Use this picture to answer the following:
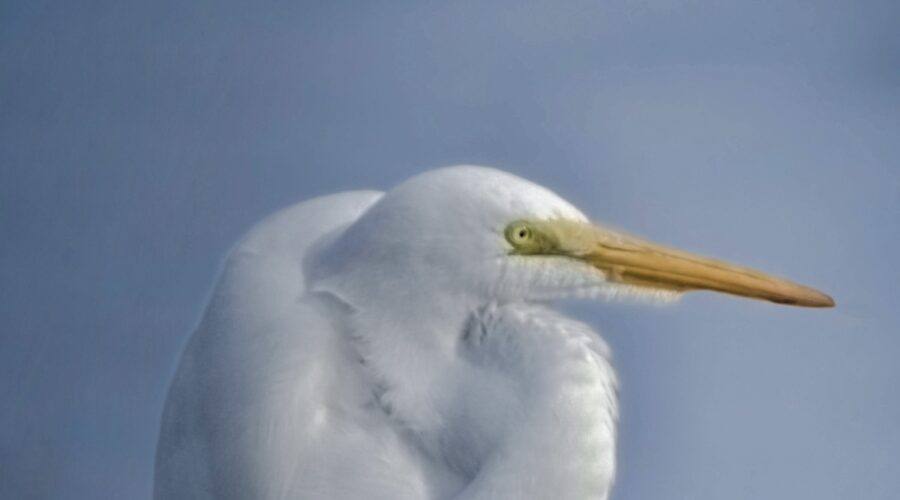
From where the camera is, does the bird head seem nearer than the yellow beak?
Yes

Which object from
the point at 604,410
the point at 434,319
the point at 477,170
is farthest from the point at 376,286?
the point at 604,410

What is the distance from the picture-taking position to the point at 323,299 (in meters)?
2.24

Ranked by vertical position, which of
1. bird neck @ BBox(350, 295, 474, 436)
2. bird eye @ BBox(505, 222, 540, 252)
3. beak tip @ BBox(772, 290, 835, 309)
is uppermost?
bird eye @ BBox(505, 222, 540, 252)

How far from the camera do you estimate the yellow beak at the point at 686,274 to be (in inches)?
86.4

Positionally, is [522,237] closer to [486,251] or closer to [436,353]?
[486,251]

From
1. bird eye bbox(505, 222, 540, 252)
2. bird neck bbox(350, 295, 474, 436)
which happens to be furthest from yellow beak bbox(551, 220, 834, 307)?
bird neck bbox(350, 295, 474, 436)

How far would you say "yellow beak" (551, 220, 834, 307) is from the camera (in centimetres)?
219

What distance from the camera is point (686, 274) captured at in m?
2.24

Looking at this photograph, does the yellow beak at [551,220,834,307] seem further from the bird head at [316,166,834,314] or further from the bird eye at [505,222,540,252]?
the bird eye at [505,222,540,252]

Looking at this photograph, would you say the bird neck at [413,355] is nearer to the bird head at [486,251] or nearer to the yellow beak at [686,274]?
the bird head at [486,251]

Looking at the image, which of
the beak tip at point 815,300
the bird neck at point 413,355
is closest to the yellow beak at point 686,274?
the beak tip at point 815,300

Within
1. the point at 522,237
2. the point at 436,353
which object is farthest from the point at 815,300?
the point at 436,353

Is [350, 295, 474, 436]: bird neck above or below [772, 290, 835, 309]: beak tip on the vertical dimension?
below

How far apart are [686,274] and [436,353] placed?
402mm
